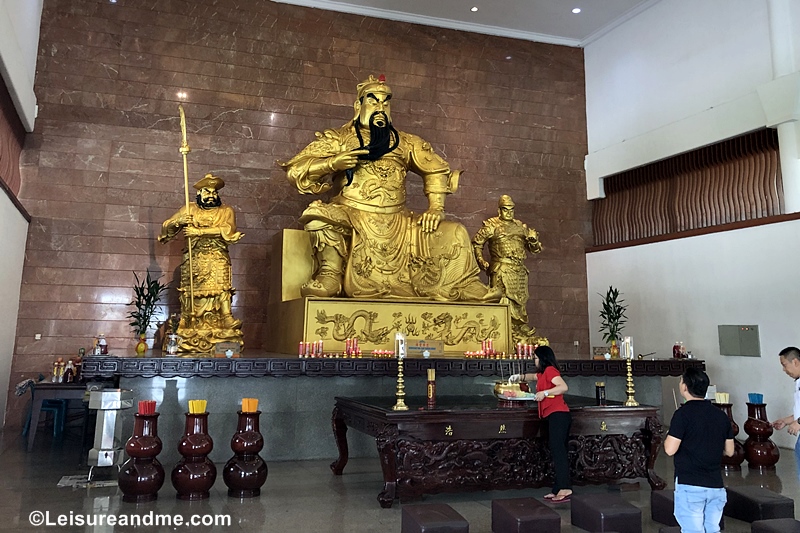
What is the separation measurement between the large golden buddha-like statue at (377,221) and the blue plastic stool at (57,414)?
3.14 metres

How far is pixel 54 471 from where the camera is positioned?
471 cm

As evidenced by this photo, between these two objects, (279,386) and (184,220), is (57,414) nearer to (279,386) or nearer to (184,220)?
(184,220)

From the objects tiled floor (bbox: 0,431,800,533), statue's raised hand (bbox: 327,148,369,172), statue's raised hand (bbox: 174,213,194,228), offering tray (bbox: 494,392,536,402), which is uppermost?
statue's raised hand (bbox: 327,148,369,172)

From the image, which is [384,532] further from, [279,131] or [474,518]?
[279,131]

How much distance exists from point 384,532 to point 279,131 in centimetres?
666

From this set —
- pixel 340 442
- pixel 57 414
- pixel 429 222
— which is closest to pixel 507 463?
pixel 340 442

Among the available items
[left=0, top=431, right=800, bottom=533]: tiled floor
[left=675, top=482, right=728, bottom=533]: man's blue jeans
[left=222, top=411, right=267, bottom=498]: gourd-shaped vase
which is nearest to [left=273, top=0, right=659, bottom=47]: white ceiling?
[left=0, top=431, right=800, bottom=533]: tiled floor

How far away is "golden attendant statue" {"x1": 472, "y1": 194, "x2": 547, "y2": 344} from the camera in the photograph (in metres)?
7.76

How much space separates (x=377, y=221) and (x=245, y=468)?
137 inches

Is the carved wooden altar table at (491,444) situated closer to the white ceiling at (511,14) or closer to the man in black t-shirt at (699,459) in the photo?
the man in black t-shirt at (699,459)

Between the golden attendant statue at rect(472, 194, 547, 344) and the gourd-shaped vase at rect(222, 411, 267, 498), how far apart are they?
432cm

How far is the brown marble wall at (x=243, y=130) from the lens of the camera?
305 inches

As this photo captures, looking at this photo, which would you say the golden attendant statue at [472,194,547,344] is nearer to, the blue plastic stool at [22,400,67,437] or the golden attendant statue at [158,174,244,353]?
the golden attendant statue at [158,174,244,353]

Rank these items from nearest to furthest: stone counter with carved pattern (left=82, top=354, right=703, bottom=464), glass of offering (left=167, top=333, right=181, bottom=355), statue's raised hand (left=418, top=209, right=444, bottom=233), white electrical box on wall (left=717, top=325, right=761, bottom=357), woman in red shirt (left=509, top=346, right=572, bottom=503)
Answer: woman in red shirt (left=509, top=346, right=572, bottom=503) → stone counter with carved pattern (left=82, top=354, right=703, bottom=464) → glass of offering (left=167, top=333, right=181, bottom=355) → statue's raised hand (left=418, top=209, right=444, bottom=233) → white electrical box on wall (left=717, top=325, right=761, bottom=357)
